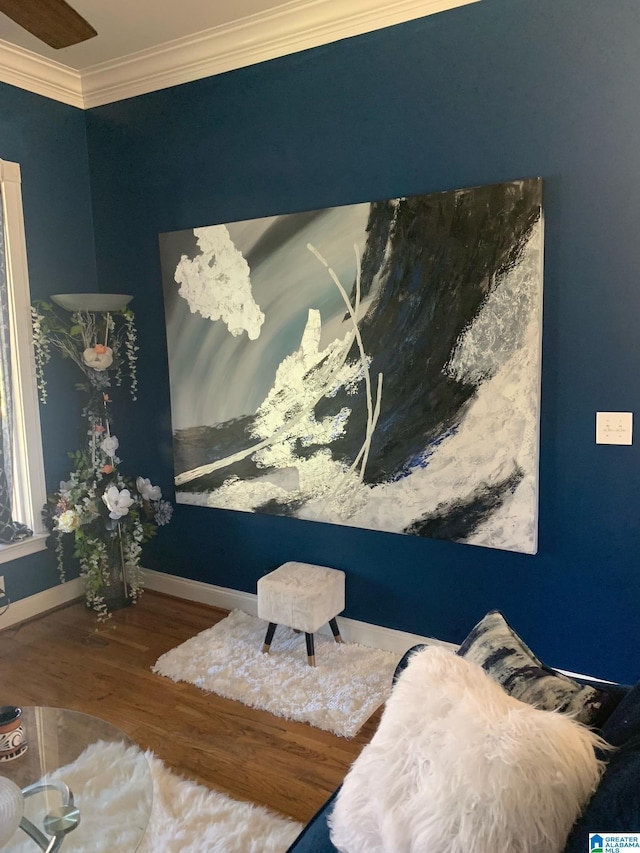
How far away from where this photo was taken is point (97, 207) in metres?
3.56

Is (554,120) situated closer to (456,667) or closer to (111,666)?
(456,667)

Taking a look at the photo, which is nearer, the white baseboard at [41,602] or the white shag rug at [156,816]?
the white shag rug at [156,816]

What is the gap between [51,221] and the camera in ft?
11.2

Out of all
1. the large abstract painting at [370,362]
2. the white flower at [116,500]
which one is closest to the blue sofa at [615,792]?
the large abstract painting at [370,362]

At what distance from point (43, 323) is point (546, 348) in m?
2.51

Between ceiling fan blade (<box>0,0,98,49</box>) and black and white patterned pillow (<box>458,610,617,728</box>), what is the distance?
6.37 ft

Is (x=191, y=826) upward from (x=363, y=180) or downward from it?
downward

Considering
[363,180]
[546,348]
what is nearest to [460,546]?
[546,348]

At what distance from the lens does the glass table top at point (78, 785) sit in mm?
1477

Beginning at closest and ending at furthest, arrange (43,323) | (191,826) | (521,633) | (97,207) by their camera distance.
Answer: (191,826) < (521,633) < (43,323) < (97,207)

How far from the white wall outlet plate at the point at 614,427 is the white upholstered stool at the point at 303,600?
1307 mm

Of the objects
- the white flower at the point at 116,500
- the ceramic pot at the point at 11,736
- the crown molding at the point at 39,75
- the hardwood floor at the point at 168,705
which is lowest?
the hardwood floor at the point at 168,705

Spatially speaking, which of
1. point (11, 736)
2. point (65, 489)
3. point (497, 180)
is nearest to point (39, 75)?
point (65, 489)

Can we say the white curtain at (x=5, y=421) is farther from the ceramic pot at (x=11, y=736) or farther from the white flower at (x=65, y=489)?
the ceramic pot at (x=11, y=736)
